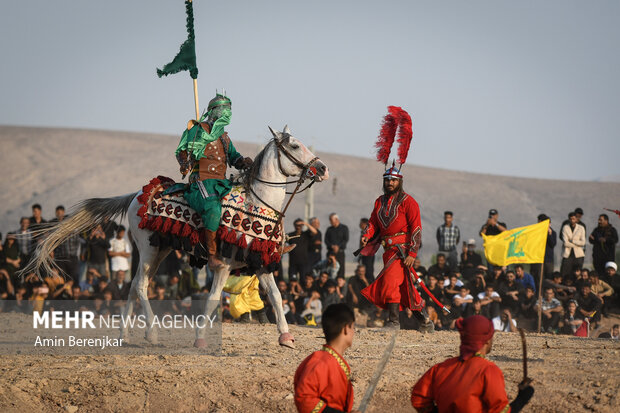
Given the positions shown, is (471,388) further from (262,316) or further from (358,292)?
(358,292)

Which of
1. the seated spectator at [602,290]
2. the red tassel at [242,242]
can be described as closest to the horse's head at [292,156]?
the red tassel at [242,242]

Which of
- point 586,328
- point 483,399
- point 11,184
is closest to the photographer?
point 483,399

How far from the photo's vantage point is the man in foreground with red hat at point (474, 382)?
213 inches

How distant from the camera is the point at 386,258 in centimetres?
1039

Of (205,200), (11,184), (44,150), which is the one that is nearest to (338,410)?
(205,200)

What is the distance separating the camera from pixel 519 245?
1510cm

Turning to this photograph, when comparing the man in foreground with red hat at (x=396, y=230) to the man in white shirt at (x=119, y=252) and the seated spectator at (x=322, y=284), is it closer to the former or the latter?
the seated spectator at (x=322, y=284)

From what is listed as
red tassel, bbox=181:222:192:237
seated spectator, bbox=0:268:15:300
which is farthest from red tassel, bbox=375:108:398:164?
seated spectator, bbox=0:268:15:300

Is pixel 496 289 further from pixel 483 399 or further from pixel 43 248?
pixel 483 399

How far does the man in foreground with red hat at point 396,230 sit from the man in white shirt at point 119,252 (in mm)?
8816

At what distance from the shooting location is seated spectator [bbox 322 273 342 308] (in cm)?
1591

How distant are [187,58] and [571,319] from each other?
8.22 meters

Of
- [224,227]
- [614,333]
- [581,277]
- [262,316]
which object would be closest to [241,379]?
[224,227]

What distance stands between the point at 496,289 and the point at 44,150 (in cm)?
6953
